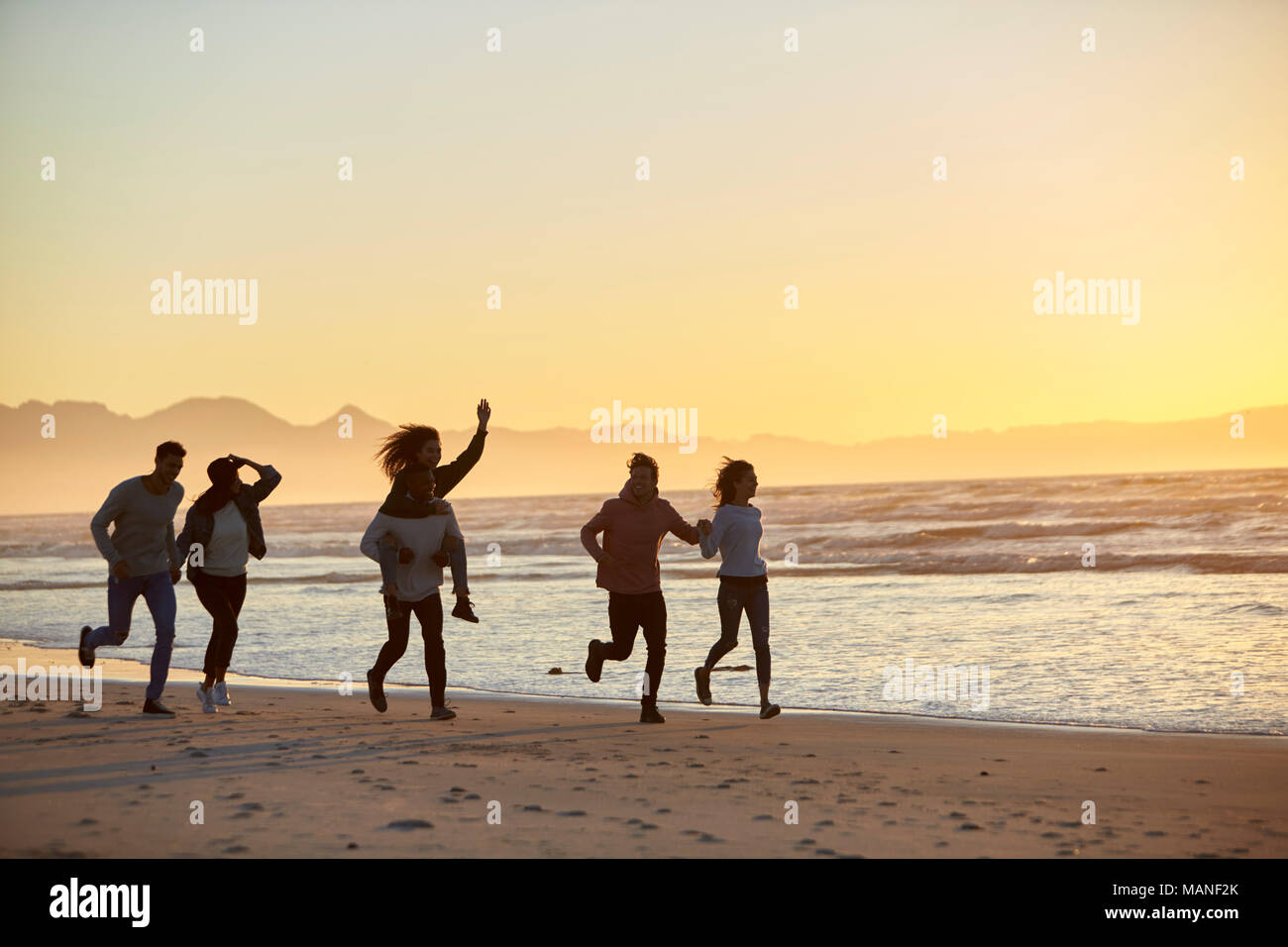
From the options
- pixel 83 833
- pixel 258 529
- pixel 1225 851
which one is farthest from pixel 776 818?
pixel 258 529

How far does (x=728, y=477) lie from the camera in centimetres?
869

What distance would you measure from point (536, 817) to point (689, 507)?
223 feet

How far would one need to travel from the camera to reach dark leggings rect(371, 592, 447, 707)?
Result: 26.2ft

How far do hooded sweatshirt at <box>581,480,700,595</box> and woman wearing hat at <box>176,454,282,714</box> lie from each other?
238cm

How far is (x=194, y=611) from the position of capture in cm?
1759

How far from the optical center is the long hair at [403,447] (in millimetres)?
8102

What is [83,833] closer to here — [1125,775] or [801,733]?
[801,733]

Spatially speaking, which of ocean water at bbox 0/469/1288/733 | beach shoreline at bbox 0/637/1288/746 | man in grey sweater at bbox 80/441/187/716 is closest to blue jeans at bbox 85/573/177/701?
man in grey sweater at bbox 80/441/187/716

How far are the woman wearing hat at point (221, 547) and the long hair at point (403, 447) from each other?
788 mm

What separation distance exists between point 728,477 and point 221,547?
3.70 metres

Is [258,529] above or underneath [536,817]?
above

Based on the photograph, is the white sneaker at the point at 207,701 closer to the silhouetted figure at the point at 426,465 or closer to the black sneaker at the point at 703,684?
the silhouetted figure at the point at 426,465

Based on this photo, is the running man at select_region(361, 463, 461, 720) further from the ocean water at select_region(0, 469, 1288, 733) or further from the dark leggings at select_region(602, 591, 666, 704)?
the ocean water at select_region(0, 469, 1288, 733)

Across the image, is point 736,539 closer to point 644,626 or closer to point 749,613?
point 749,613
